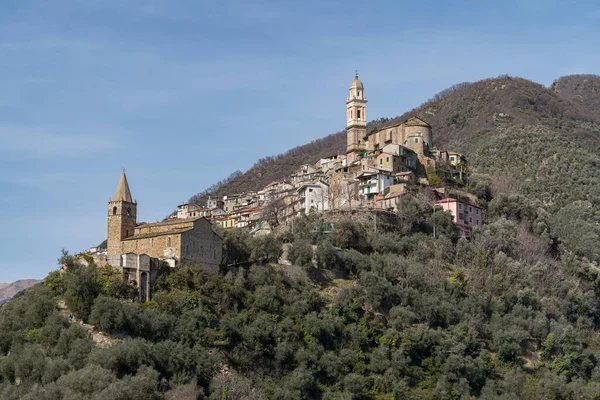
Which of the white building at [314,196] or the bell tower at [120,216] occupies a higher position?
the white building at [314,196]

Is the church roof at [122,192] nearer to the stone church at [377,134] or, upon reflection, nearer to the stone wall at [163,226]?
the stone wall at [163,226]

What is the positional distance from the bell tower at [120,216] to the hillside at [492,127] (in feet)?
140

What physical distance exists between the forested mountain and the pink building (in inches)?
49.0

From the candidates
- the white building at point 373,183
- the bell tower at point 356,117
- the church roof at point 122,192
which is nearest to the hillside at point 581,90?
the bell tower at point 356,117

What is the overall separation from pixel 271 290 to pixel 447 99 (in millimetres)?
83785

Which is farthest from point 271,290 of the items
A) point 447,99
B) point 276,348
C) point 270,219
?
point 447,99

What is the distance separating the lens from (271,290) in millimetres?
51906

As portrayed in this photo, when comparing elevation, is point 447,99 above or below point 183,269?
above

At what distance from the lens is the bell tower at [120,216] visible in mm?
52375

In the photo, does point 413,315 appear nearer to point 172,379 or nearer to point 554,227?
point 172,379

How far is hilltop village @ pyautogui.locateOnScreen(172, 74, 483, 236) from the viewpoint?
222 ft

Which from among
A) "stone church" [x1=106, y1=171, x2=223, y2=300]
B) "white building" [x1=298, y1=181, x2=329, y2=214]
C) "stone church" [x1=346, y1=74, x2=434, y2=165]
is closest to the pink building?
"stone church" [x1=346, y1=74, x2=434, y2=165]

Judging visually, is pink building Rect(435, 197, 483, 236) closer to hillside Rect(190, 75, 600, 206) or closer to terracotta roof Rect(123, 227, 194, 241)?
hillside Rect(190, 75, 600, 206)

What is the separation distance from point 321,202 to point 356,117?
11.6 meters
